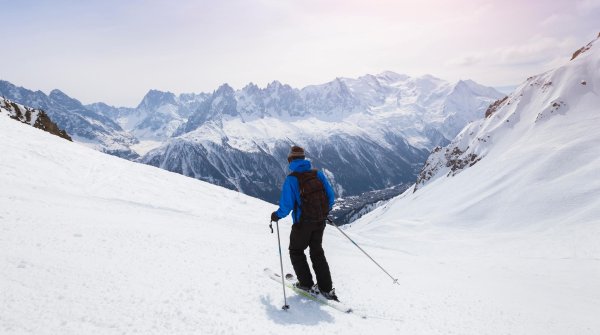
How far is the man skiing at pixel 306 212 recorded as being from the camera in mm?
7637

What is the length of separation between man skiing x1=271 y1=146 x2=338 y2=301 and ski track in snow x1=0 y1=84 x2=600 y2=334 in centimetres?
52

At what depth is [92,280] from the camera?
683cm

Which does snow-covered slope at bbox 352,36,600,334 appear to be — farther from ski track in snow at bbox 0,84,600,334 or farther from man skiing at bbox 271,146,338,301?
man skiing at bbox 271,146,338,301

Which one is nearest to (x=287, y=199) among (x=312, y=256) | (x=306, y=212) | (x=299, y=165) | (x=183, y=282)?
(x=306, y=212)

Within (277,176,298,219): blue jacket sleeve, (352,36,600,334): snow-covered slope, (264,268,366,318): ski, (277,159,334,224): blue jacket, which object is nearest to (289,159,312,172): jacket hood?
(277,159,334,224): blue jacket

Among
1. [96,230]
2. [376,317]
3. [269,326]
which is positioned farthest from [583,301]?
[96,230]

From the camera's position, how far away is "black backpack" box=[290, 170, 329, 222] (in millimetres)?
7617

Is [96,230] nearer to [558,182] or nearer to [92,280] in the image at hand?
[92,280]

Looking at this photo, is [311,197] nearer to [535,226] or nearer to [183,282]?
[183,282]

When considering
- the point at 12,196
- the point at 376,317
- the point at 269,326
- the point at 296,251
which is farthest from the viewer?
the point at 12,196

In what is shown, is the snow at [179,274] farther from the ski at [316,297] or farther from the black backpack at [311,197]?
the black backpack at [311,197]

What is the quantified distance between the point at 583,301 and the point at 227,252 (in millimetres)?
11270

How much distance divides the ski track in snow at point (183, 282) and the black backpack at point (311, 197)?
1.74 metres

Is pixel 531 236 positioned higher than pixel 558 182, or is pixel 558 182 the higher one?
pixel 558 182
